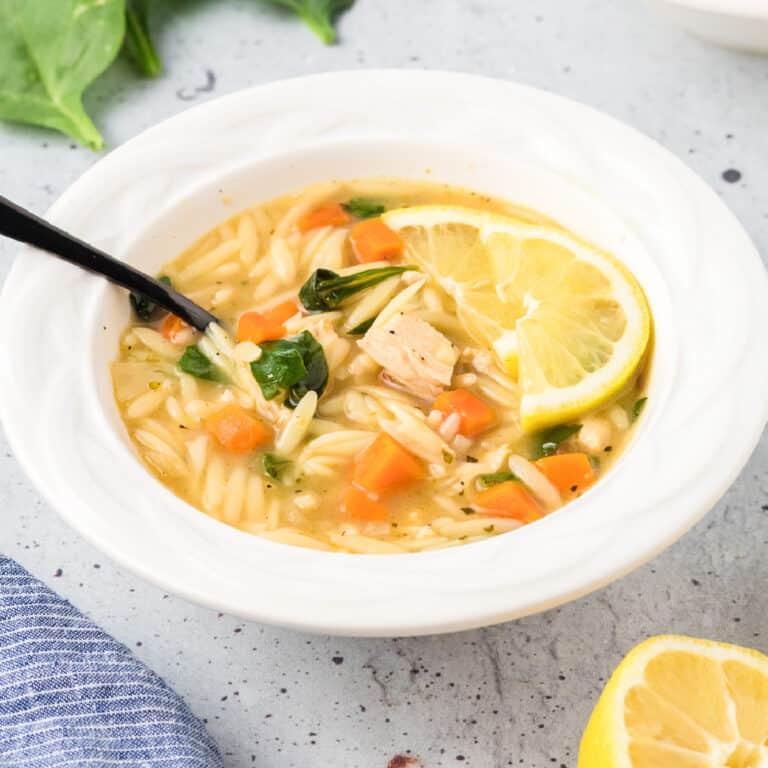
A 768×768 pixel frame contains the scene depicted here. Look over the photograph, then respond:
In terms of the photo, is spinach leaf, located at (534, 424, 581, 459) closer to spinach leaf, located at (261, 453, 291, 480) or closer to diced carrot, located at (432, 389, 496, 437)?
diced carrot, located at (432, 389, 496, 437)

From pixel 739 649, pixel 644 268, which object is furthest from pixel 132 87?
pixel 739 649

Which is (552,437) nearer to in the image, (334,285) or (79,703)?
(334,285)

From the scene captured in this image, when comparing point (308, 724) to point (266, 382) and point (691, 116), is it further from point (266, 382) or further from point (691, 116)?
point (691, 116)

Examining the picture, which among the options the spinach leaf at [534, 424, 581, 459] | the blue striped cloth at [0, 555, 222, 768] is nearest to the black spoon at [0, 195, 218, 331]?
the blue striped cloth at [0, 555, 222, 768]

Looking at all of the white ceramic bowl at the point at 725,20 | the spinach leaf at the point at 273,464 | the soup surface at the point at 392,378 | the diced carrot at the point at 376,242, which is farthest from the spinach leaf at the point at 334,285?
the white ceramic bowl at the point at 725,20

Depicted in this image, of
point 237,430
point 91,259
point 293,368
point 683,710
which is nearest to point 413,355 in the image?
point 293,368
